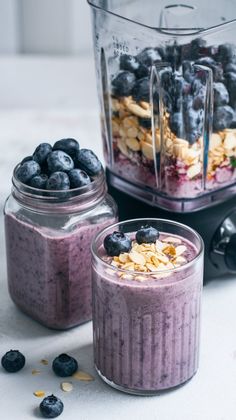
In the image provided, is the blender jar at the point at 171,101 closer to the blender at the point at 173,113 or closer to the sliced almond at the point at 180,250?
the blender at the point at 173,113

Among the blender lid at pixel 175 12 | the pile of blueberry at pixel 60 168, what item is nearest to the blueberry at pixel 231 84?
the blender lid at pixel 175 12

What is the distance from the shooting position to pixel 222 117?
1.29 meters

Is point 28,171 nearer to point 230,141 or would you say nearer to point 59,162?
point 59,162

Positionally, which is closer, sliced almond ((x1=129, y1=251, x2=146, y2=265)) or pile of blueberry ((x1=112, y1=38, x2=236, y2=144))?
sliced almond ((x1=129, y1=251, x2=146, y2=265))

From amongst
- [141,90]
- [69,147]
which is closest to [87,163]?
[69,147]

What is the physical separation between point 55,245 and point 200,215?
22cm

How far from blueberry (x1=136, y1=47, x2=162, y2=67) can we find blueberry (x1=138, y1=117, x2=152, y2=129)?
0.07 meters

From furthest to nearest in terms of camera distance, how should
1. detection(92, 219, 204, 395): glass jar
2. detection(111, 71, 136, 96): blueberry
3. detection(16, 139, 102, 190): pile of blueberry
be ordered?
detection(111, 71, 136, 96): blueberry, detection(16, 139, 102, 190): pile of blueberry, detection(92, 219, 204, 395): glass jar

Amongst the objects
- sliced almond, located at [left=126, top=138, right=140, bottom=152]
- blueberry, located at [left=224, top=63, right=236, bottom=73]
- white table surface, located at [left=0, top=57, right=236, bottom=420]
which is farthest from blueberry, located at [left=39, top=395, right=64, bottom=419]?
Answer: blueberry, located at [left=224, top=63, right=236, bottom=73]

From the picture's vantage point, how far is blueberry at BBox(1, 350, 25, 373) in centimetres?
118

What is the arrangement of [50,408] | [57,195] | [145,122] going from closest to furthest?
[50,408] < [57,195] < [145,122]

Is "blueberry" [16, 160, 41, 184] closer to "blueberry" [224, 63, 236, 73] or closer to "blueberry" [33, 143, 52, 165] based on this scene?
"blueberry" [33, 143, 52, 165]

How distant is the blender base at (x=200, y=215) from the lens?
1311mm

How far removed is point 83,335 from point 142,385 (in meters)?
0.15
